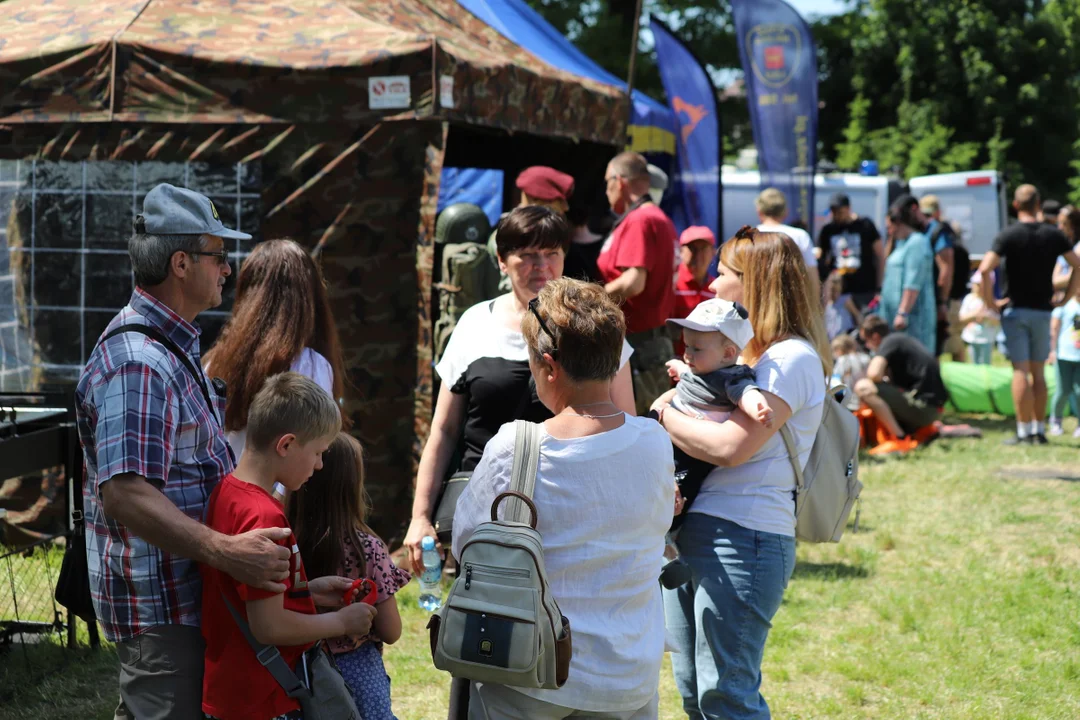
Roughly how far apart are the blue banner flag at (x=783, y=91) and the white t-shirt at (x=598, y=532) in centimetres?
848

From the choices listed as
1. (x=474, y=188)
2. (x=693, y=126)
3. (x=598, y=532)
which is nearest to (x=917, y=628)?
(x=598, y=532)

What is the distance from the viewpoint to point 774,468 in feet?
9.75

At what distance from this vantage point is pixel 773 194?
284 inches

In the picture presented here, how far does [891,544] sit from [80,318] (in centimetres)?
470

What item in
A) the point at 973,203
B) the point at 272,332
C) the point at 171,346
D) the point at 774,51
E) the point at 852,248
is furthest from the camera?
the point at 973,203

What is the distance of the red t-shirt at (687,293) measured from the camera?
6785mm

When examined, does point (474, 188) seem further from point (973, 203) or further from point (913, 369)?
point (973, 203)

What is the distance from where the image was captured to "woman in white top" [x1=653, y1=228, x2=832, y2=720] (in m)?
2.89

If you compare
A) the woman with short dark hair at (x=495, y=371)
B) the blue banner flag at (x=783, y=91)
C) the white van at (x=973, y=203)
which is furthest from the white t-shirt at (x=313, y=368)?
the white van at (x=973, y=203)

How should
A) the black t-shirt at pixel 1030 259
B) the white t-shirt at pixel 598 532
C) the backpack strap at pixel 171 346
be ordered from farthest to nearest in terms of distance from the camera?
the black t-shirt at pixel 1030 259
the backpack strap at pixel 171 346
the white t-shirt at pixel 598 532

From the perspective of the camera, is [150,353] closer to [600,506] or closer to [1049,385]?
[600,506]

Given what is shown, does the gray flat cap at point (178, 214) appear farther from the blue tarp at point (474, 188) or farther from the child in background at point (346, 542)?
the blue tarp at point (474, 188)

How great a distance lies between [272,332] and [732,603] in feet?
5.20

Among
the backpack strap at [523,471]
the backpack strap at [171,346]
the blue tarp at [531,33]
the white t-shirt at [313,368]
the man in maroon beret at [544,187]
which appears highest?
the blue tarp at [531,33]
